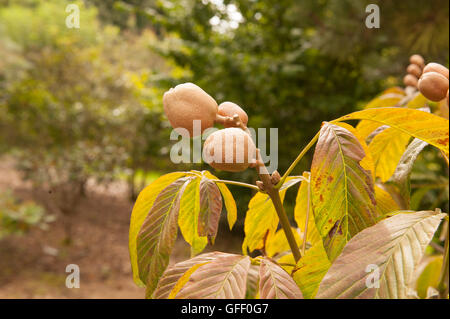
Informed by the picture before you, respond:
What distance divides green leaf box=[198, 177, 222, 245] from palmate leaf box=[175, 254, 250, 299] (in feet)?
0.17

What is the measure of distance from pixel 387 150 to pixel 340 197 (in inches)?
7.5

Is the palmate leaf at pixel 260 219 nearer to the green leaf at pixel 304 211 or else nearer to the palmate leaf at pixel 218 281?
the green leaf at pixel 304 211

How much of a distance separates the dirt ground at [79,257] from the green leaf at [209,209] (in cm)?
174

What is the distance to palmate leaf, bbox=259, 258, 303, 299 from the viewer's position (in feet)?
0.85


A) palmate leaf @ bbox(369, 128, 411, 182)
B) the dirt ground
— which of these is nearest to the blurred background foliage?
the dirt ground

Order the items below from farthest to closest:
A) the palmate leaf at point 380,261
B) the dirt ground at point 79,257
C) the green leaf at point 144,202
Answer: the dirt ground at point 79,257
the green leaf at point 144,202
the palmate leaf at point 380,261

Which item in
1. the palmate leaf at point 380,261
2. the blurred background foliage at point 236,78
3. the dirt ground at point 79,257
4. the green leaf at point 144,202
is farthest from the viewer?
the dirt ground at point 79,257

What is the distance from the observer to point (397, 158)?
17.3 inches

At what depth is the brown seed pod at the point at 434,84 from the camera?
370mm

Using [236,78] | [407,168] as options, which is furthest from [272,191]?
[236,78]

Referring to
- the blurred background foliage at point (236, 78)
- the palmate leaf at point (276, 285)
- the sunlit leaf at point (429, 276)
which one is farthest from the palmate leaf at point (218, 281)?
the blurred background foliage at point (236, 78)

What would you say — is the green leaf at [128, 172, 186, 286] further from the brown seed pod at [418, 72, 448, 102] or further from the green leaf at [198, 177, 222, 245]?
the brown seed pod at [418, 72, 448, 102]

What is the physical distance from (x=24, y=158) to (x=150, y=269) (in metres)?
2.76

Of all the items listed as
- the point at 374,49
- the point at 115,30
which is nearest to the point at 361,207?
the point at 374,49
